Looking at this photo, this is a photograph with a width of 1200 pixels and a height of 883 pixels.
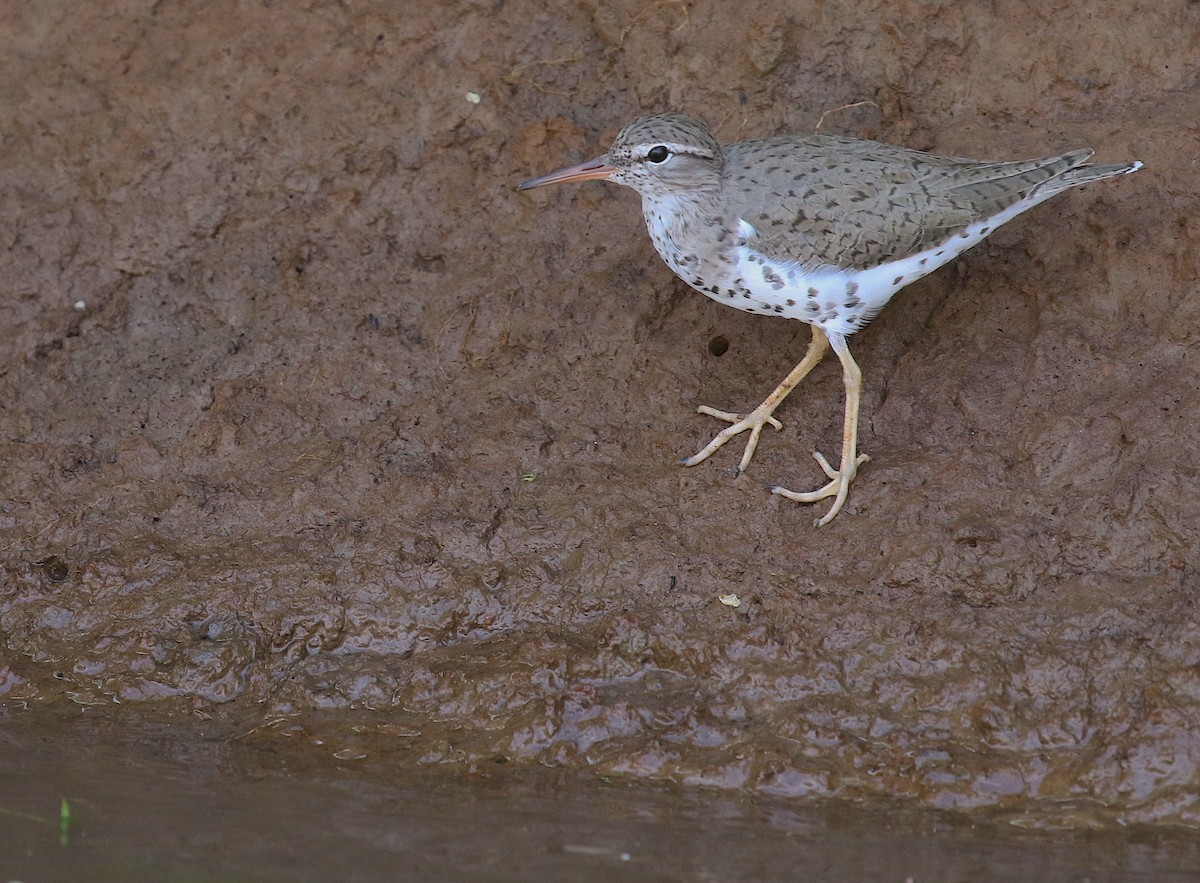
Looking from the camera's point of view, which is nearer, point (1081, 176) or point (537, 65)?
point (1081, 176)

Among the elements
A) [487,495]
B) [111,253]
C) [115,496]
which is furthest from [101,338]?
[487,495]

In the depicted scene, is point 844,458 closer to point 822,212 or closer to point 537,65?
point 822,212

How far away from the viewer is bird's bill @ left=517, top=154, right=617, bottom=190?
18.6 ft

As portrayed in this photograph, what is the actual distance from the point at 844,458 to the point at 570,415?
1.31m

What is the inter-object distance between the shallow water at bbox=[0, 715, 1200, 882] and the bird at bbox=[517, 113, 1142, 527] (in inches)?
58.1

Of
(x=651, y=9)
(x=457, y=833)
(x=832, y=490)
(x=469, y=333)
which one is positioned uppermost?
(x=651, y=9)

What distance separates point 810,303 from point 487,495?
1668 mm

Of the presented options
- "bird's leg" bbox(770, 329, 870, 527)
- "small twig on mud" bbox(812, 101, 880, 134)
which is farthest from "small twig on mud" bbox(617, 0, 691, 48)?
"bird's leg" bbox(770, 329, 870, 527)

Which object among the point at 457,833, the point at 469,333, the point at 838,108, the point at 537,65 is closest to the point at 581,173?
the point at 469,333

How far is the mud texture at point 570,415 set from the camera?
4.99m

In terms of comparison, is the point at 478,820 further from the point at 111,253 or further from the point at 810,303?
the point at 111,253

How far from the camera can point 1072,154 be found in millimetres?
5500

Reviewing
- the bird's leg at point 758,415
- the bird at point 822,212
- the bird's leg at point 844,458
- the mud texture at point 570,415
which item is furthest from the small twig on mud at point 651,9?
the bird's leg at point 844,458

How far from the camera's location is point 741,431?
5.87m
